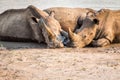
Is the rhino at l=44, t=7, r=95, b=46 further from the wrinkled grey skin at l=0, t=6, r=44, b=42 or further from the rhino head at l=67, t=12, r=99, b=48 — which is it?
the wrinkled grey skin at l=0, t=6, r=44, b=42

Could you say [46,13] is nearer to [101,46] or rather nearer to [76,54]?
[101,46]

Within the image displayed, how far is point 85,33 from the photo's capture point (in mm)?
13062

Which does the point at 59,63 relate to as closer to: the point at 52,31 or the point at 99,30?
the point at 52,31

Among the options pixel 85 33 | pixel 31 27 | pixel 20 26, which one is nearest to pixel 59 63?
pixel 85 33

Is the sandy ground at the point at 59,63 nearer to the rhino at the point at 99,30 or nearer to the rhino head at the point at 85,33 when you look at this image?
the rhino head at the point at 85,33

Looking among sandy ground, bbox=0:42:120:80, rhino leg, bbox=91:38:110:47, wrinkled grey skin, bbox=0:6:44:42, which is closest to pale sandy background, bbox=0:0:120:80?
sandy ground, bbox=0:42:120:80

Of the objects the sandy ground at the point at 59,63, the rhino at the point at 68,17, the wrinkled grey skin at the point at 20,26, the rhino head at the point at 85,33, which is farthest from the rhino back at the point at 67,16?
the sandy ground at the point at 59,63

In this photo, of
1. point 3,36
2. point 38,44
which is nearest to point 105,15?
point 38,44

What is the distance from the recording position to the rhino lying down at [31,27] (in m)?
12.6

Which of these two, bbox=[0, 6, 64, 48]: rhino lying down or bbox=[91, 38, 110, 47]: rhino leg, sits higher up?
bbox=[0, 6, 64, 48]: rhino lying down

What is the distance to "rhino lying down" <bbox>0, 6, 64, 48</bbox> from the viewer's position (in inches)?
495

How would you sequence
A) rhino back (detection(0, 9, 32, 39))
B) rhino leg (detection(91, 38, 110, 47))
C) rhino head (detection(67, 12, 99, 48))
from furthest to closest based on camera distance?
rhino back (detection(0, 9, 32, 39))
rhino leg (detection(91, 38, 110, 47))
rhino head (detection(67, 12, 99, 48))

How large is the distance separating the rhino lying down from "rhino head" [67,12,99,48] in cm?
41

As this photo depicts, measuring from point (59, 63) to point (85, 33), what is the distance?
3.17 metres
